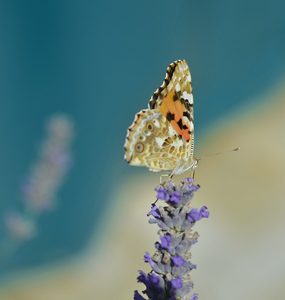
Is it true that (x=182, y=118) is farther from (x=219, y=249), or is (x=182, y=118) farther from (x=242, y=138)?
(x=242, y=138)

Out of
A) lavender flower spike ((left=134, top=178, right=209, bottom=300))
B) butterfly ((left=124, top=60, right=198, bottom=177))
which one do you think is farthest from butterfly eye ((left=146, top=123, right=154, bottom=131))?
lavender flower spike ((left=134, top=178, right=209, bottom=300))

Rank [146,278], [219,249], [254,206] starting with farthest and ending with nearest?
[254,206] < [219,249] < [146,278]

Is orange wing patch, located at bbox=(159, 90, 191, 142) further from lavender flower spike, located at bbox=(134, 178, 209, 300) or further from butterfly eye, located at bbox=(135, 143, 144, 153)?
lavender flower spike, located at bbox=(134, 178, 209, 300)

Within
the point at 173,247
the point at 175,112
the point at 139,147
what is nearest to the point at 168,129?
the point at 175,112

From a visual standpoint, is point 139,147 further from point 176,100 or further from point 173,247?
point 173,247

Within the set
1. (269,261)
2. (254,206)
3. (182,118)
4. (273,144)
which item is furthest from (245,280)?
(182,118)

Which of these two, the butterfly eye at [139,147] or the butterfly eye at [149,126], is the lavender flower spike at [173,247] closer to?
the butterfly eye at [139,147]

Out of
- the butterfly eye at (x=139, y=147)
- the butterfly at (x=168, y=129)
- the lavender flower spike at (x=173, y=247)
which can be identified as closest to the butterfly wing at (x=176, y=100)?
the butterfly at (x=168, y=129)
